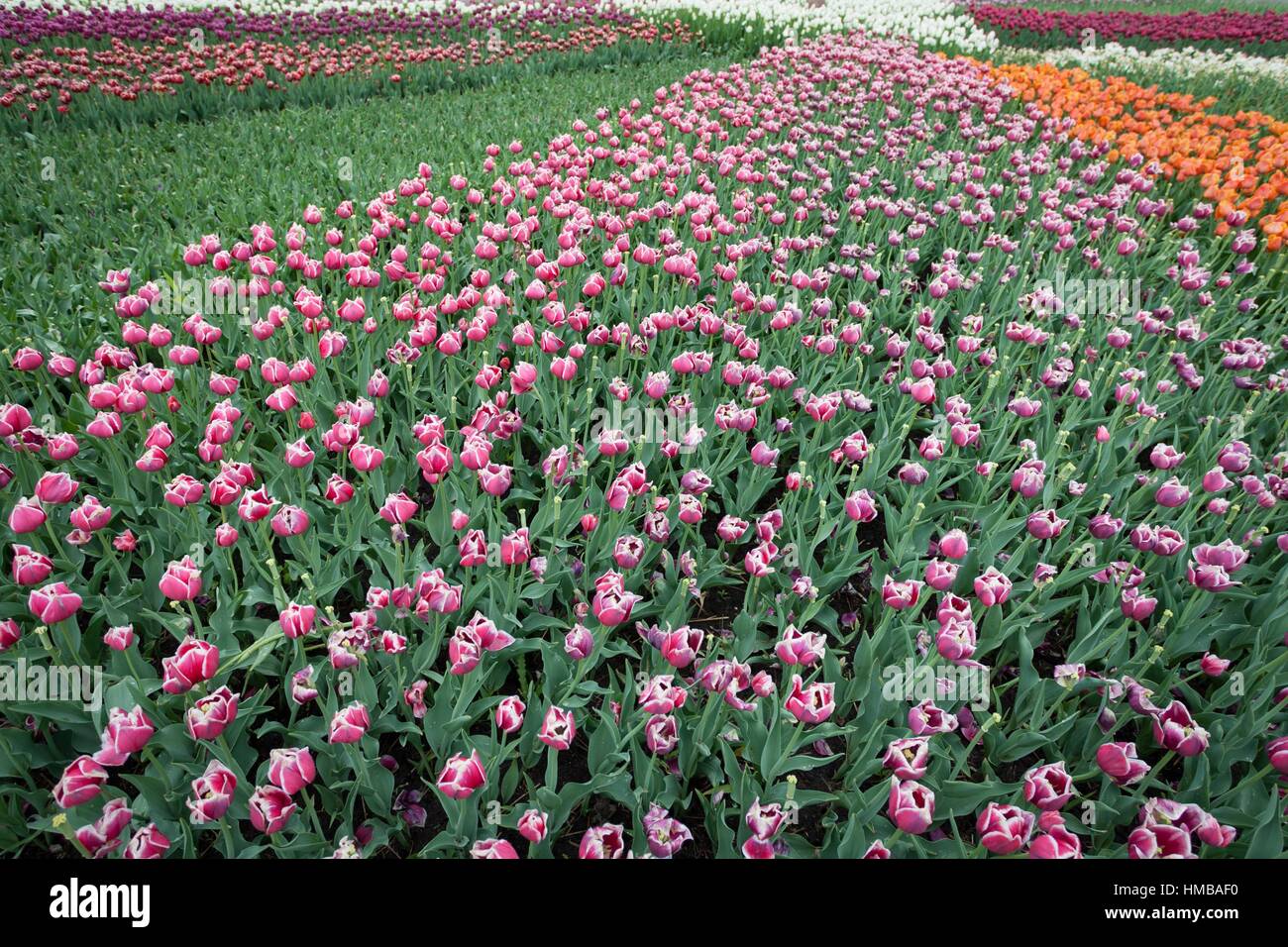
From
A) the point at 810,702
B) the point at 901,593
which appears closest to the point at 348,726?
the point at 810,702

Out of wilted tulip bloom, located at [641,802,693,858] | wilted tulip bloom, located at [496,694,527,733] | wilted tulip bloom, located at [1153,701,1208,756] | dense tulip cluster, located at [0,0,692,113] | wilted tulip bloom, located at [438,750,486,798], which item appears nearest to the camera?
wilted tulip bloom, located at [438,750,486,798]

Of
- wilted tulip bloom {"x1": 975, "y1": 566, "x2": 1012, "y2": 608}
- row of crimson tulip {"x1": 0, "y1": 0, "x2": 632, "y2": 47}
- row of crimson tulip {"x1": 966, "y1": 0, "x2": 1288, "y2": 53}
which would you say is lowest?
wilted tulip bloom {"x1": 975, "y1": 566, "x2": 1012, "y2": 608}

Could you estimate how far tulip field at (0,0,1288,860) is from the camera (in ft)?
6.87

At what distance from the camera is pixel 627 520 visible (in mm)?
3158

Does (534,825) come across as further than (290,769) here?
Yes

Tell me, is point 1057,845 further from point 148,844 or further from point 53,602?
point 53,602

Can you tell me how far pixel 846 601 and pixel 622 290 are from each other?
2.74 metres

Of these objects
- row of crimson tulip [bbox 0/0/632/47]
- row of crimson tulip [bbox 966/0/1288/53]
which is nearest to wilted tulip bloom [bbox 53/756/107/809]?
row of crimson tulip [bbox 0/0/632/47]

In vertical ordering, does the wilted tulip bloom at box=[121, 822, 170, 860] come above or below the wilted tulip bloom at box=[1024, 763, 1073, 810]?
below

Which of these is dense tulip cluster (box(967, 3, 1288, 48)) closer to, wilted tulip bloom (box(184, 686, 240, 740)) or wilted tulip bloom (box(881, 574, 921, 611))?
wilted tulip bloom (box(881, 574, 921, 611))

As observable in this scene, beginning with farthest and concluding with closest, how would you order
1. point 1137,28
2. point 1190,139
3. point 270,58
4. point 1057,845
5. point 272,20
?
1. point 1137,28
2. point 272,20
3. point 270,58
4. point 1190,139
5. point 1057,845

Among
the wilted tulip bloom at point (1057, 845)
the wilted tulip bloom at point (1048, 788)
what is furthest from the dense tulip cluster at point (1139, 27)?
the wilted tulip bloom at point (1057, 845)
